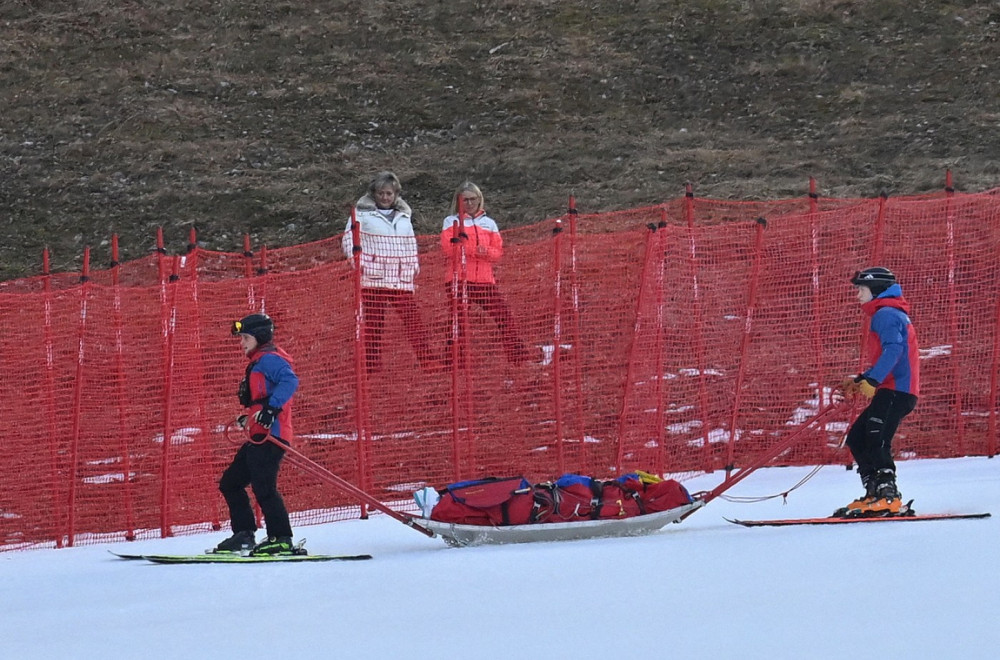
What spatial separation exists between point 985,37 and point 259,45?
14.2 metres

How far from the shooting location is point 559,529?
785 centimetres

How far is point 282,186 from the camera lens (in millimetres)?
23656

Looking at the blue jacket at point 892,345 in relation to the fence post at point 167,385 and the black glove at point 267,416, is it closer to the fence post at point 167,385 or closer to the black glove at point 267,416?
the black glove at point 267,416

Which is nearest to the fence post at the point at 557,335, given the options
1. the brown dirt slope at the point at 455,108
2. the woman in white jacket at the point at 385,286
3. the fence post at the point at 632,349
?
the fence post at the point at 632,349

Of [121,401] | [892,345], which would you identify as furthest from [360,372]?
[892,345]

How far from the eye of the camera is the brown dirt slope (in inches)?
894

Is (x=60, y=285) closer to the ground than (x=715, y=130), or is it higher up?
closer to the ground

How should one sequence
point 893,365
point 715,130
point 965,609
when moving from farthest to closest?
point 715,130, point 893,365, point 965,609

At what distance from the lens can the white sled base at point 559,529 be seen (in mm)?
7844

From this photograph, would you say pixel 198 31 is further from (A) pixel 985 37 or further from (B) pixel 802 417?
(B) pixel 802 417

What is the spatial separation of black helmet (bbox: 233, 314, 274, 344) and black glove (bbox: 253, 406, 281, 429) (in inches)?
18.3

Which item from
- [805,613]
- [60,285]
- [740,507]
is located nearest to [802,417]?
[740,507]

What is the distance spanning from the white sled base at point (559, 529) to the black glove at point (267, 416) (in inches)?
39.9

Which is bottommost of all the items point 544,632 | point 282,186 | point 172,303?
point 544,632
